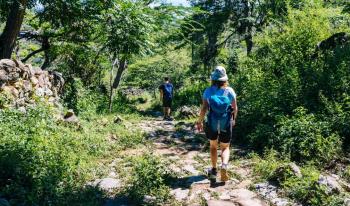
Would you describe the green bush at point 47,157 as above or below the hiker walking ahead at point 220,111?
below

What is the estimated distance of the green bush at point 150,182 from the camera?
6.31 metres

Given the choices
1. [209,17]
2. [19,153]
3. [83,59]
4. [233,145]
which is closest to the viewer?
[19,153]

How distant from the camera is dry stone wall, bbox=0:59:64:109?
9242 mm

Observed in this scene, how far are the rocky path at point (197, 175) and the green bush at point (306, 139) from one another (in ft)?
3.23

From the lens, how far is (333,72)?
10289 mm

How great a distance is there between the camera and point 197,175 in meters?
7.51

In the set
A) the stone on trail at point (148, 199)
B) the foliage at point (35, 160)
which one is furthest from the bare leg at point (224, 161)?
the foliage at point (35, 160)

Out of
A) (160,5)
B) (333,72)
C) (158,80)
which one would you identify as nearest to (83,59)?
(160,5)

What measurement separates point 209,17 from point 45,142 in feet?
58.1

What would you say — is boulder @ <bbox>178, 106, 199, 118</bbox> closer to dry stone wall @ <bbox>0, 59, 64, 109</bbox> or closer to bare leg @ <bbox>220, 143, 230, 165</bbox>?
dry stone wall @ <bbox>0, 59, 64, 109</bbox>

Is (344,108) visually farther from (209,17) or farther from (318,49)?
(209,17)

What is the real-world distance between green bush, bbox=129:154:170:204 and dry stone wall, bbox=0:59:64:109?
13.3 feet

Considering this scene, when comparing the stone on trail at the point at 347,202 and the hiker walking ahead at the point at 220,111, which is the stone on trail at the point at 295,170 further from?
the hiker walking ahead at the point at 220,111

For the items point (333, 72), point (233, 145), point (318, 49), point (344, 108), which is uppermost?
point (318, 49)
